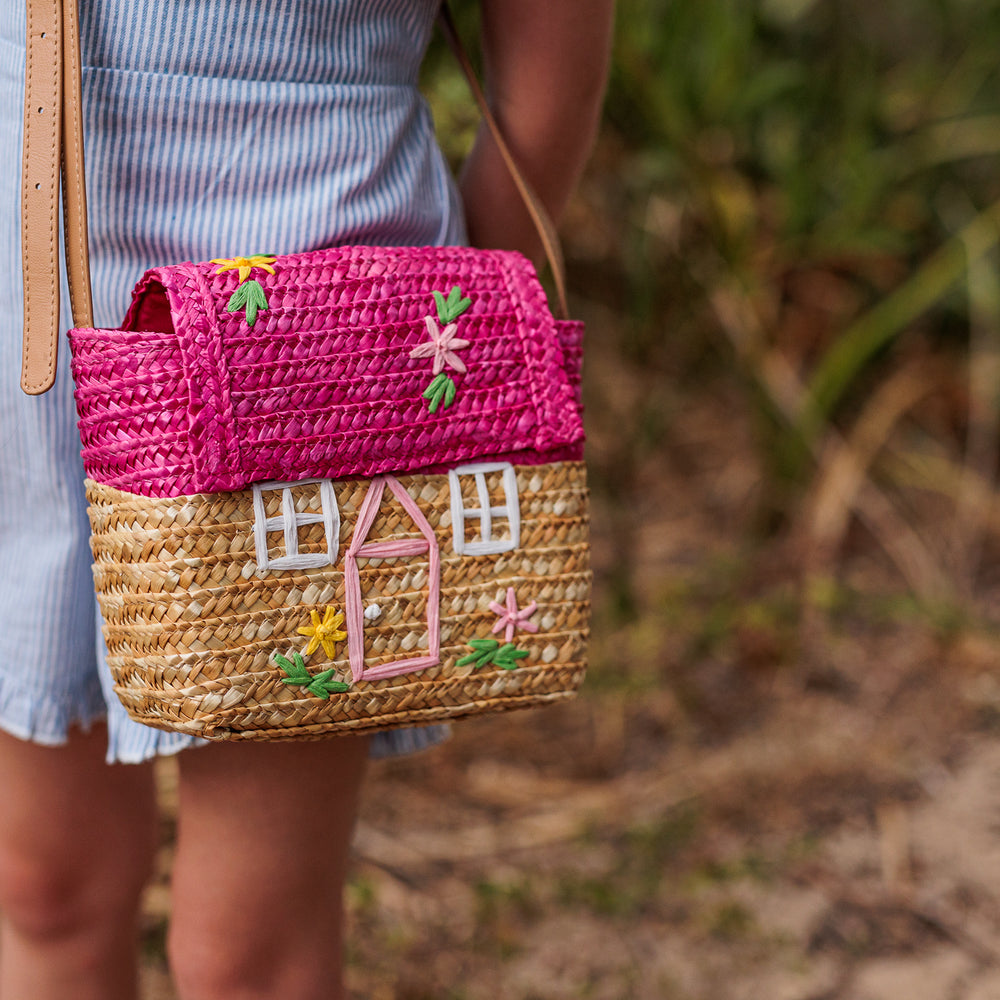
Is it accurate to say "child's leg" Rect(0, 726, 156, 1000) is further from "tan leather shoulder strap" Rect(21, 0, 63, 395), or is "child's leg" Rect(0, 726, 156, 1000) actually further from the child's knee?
"tan leather shoulder strap" Rect(21, 0, 63, 395)

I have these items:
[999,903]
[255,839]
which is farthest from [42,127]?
[999,903]

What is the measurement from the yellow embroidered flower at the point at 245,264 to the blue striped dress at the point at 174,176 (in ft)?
0.12

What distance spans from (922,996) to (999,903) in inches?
8.2

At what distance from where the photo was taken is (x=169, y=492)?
623 mm

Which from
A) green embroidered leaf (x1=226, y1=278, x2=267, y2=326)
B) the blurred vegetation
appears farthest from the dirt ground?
green embroidered leaf (x1=226, y1=278, x2=267, y2=326)

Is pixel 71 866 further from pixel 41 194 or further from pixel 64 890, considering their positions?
pixel 41 194

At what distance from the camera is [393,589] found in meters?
0.69

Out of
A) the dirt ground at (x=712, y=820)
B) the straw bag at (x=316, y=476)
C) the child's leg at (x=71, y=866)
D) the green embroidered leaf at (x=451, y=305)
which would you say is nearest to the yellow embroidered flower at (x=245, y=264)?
the straw bag at (x=316, y=476)

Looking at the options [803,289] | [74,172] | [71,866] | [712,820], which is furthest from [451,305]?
[803,289]

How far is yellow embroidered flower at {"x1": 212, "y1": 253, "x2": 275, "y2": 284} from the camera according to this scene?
2.13 ft

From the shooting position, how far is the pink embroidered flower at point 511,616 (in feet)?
2.34

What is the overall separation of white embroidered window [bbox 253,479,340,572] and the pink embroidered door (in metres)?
0.02

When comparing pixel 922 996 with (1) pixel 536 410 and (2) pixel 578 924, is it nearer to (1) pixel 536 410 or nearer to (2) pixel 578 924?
(2) pixel 578 924

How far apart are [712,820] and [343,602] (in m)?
1.11
